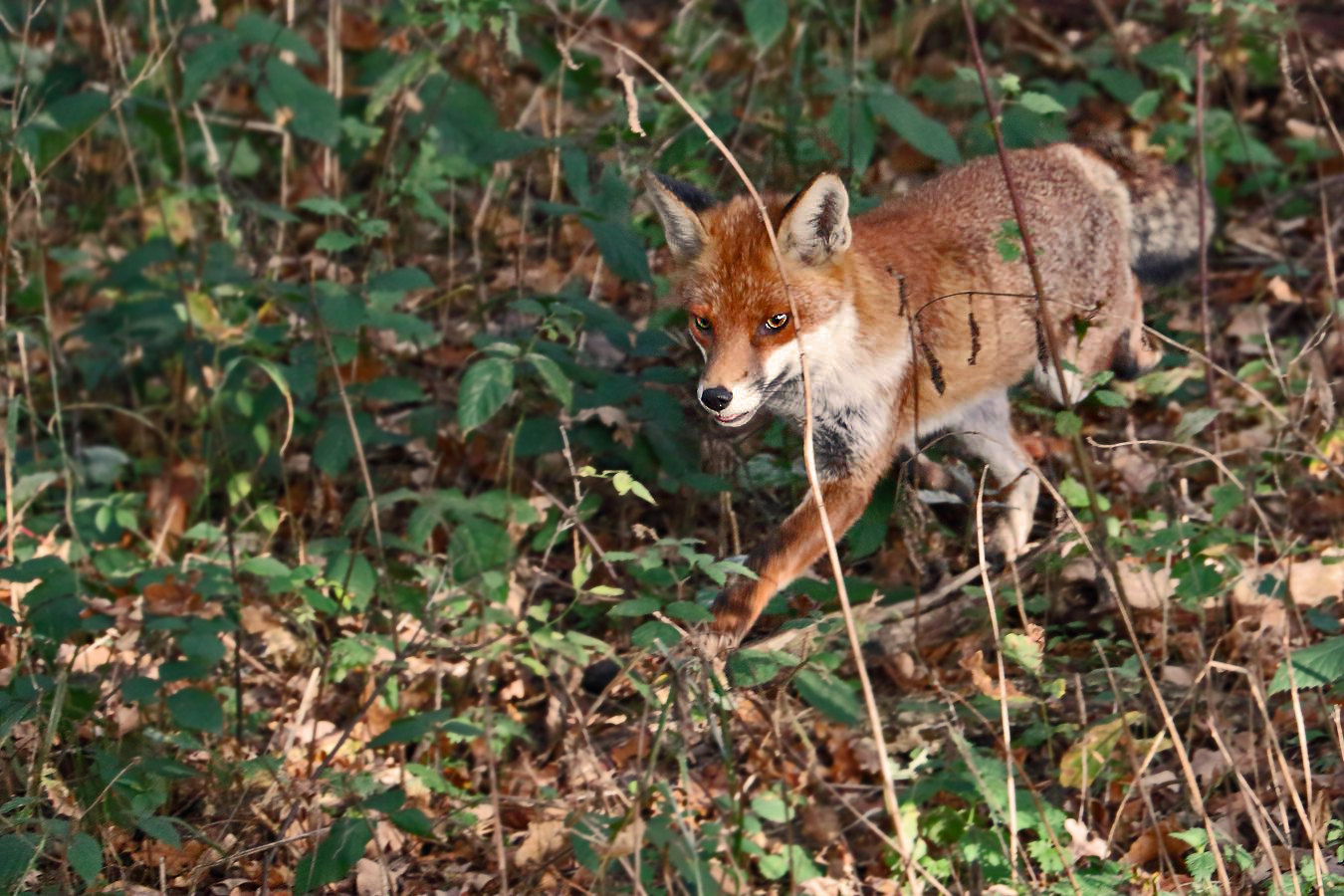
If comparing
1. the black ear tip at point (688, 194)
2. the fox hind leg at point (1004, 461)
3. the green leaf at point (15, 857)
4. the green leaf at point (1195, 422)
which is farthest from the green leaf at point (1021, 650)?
the green leaf at point (15, 857)

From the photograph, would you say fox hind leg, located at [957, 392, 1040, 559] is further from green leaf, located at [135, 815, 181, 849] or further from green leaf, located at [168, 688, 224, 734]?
green leaf, located at [135, 815, 181, 849]

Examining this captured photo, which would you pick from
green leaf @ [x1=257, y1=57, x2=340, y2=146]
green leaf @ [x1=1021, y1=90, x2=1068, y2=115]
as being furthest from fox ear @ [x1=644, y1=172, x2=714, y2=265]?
green leaf @ [x1=257, y1=57, x2=340, y2=146]

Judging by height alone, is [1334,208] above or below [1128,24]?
below

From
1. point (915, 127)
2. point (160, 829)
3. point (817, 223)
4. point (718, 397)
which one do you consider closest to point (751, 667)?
point (718, 397)

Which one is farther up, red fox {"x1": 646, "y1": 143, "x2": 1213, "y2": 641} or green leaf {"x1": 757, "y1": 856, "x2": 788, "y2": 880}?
red fox {"x1": 646, "y1": 143, "x2": 1213, "y2": 641}

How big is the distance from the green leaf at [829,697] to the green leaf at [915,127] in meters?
2.40

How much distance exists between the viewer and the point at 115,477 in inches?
241

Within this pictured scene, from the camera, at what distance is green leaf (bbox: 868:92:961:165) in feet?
16.7

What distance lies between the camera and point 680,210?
14.1 feet

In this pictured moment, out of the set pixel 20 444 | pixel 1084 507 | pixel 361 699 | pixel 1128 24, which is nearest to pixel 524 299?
pixel 361 699

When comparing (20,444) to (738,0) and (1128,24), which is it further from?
(1128,24)

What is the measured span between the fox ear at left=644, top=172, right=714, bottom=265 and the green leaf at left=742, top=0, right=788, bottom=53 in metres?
0.78

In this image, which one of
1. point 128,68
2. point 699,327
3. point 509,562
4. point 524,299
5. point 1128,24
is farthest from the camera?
point 1128,24

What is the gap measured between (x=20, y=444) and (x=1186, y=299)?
5.80m
